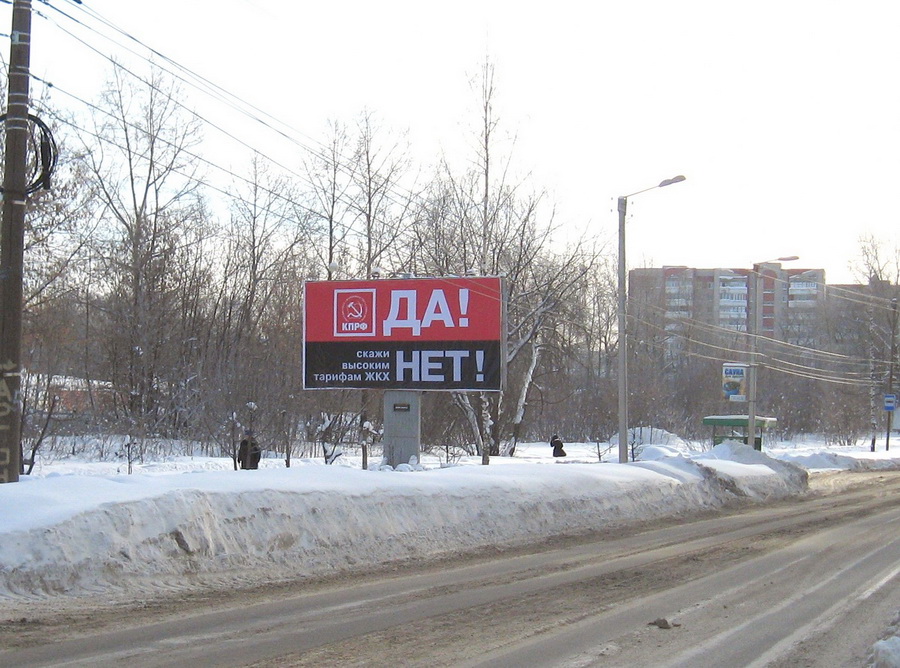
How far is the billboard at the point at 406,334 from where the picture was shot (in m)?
26.1

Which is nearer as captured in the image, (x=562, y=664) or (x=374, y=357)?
(x=562, y=664)

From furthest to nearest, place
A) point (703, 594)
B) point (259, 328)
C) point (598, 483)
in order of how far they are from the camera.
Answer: point (259, 328), point (598, 483), point (703, 594)

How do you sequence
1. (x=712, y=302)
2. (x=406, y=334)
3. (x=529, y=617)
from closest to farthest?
(x=529, y=617) → (x=406, y=334) → (x=712, y=302)

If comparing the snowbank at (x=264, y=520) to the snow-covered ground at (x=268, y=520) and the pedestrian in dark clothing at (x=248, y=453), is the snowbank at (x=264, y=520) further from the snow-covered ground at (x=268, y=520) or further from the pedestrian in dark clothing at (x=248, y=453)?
the pedestrian in dark clothing at (x=248, y=453)

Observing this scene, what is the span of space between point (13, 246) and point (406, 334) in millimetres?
15377


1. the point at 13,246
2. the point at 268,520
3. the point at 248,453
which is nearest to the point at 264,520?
the point at 268,520

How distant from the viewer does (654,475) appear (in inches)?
830

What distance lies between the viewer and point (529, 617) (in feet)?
28.5

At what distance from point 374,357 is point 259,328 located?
23233 millimetres

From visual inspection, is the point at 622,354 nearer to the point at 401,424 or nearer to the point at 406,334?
the point at 406,334

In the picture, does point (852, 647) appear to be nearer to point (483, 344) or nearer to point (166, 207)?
point (483, 344)

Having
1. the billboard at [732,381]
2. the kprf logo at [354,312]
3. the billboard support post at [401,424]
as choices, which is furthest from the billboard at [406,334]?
the billboard at [732,381]

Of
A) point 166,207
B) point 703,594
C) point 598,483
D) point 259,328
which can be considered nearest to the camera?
point 703,594

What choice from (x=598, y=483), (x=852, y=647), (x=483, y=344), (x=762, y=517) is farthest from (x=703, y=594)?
(x=483, y=344)
